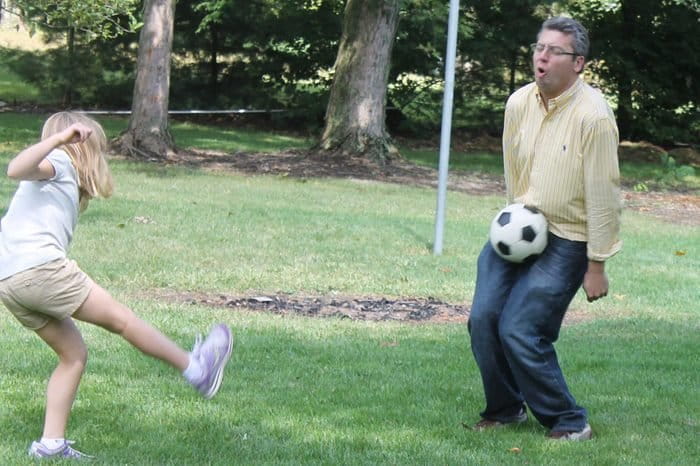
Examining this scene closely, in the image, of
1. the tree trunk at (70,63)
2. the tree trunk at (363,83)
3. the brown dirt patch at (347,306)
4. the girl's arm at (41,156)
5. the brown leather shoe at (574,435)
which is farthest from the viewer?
the tree trunk at (70,63)

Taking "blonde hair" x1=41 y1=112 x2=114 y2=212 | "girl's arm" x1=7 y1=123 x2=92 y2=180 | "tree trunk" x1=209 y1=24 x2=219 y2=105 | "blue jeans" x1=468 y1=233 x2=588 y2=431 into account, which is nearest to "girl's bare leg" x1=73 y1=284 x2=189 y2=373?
"blonde hair" x1=41 y1=112 x2=114 y2=212

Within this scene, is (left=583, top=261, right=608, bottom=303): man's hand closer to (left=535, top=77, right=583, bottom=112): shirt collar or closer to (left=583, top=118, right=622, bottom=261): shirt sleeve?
(left=583, top=118, right=622, bottom=261): shirt sleeve

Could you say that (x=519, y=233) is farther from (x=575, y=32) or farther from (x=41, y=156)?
(x=41, y=156)

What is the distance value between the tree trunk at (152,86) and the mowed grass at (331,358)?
20.1 feet

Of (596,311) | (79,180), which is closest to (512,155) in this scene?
(79,180)

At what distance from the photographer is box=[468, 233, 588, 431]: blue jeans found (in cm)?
532

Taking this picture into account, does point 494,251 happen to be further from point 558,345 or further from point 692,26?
point 692,26

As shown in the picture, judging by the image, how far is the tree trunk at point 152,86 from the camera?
21344mm

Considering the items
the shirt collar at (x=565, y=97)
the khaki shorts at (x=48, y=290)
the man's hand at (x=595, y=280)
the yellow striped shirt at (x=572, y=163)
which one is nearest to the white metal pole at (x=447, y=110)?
the yellow striped shirt at (x=572, y=163)

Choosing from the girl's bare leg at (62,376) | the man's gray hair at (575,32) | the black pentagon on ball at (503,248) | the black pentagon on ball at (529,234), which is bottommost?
the girl's bare leg at (62,376)

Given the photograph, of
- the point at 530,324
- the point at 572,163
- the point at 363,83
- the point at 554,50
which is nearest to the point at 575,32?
the point at 554,50

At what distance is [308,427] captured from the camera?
559 cm

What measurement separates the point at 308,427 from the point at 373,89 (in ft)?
57.4

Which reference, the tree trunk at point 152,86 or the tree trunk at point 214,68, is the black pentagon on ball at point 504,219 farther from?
the tree trunk at point 214,68
